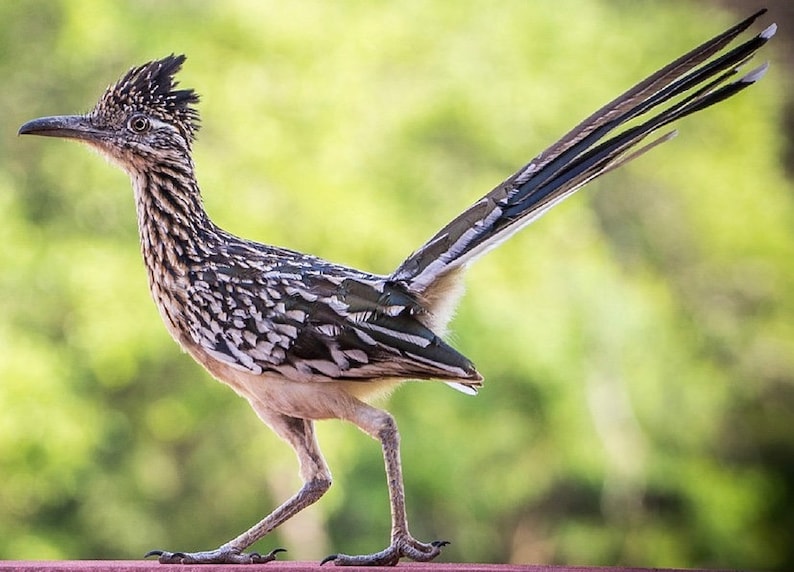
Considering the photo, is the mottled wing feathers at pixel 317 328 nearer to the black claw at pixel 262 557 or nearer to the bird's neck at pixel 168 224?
the bird's neck at pixel 168 224

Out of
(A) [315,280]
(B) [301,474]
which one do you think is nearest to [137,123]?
(A) [315,280]

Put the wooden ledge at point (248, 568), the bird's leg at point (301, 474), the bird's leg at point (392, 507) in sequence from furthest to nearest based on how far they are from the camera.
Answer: the bird's leg at point (301, 474)
the bird's leg at point (392, 507)
the wooden ledge at point (248, 568)

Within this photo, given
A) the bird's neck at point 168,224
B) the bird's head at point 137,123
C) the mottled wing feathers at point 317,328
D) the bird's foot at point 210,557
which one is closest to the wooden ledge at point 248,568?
the bird's foot at point 210,557

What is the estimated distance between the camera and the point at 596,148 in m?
2.27

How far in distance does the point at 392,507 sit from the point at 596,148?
0.81 metres

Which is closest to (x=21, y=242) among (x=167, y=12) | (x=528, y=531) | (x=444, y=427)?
(x=167, y=12)

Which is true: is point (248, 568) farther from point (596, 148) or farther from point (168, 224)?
point (596, 148)

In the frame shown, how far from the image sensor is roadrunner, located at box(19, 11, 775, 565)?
7.42 ft

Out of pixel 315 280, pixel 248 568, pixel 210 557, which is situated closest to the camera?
pixel 248 568

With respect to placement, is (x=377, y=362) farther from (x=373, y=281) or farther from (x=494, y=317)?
(x=494, y=317)

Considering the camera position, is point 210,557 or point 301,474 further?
point 301,474

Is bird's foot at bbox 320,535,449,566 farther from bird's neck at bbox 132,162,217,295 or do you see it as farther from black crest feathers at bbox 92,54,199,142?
black crest feathers at bbox 92,54,199,142

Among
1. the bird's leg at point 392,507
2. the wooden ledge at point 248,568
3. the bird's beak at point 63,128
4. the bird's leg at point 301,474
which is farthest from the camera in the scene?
the bird's beak at point 63,128

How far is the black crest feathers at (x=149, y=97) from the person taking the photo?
8.34 ft
